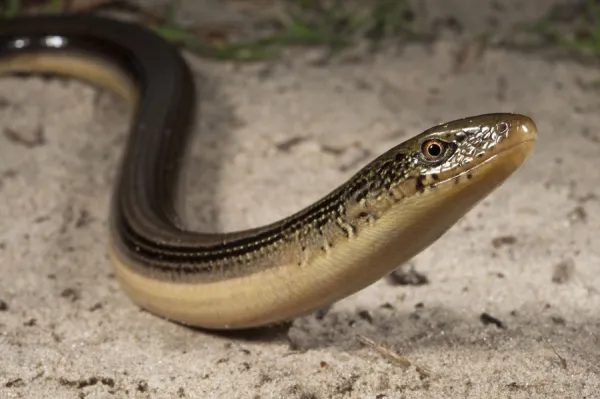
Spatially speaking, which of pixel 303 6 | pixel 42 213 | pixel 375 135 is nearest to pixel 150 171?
pixel 42 213

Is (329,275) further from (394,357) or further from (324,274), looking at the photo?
(394,357)

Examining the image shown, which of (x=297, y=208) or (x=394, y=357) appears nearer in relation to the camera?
(x=394, y=357)

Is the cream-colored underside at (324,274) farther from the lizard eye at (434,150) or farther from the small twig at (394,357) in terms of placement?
the small twig at (394,357)

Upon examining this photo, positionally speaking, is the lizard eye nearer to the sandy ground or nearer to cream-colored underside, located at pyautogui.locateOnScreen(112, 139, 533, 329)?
cream-colored underside, located at pyautogui.locateOnScreen(112, 139, 533, 329)

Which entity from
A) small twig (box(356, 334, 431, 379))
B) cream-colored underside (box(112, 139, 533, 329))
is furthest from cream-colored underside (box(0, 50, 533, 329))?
small twig (box(356, 334, 431, 379))

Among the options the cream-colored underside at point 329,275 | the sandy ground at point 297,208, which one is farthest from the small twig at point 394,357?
the cream-colored underside at point 329,275

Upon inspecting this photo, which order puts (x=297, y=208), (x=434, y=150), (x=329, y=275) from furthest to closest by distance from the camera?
(x=297, y=208) → (x=329, y=275) → (x=434, y=150)

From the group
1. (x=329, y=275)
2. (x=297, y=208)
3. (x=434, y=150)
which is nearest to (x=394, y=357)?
(x=329, y=275)

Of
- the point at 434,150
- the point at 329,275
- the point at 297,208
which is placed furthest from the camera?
the point at 297,208

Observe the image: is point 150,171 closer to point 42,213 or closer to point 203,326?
point 42,213
